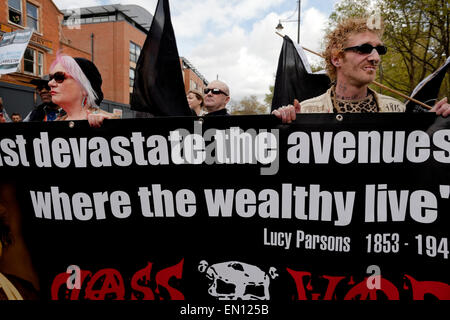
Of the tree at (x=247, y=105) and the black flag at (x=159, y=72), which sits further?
the tree at (x=247, y=105)

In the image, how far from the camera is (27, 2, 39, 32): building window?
58.2ft

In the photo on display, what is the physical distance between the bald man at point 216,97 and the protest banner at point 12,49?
1.91m

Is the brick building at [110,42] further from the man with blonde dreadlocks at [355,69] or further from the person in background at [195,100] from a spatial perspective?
the man with blonde dreadlocks at [355,69]

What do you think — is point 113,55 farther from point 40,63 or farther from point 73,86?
point 73,86

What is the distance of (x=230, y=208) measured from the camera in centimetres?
160

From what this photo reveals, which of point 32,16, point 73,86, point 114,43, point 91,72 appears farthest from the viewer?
point 114,43

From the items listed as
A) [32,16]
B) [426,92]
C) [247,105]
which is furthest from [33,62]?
[247,105]

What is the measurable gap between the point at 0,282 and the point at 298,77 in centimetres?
311

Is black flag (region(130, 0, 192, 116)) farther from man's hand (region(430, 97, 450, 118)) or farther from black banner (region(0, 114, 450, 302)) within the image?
man's hand (region(430, 97, 450, 118))

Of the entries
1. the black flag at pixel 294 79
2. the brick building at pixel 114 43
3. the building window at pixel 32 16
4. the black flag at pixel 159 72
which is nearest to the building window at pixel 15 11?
the building window at pixel 32 16

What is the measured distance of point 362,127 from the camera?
1.54 metres

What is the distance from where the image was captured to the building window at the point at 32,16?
17.8 meters

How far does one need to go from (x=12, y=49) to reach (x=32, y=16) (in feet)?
66.1
